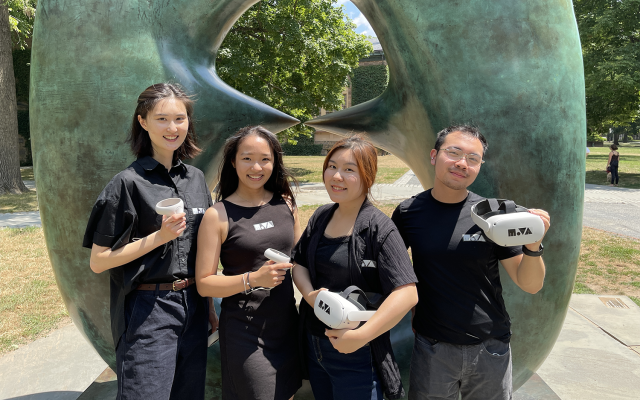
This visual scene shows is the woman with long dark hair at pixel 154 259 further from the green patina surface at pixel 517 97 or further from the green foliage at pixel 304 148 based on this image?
the green foliage at pixel 304 148

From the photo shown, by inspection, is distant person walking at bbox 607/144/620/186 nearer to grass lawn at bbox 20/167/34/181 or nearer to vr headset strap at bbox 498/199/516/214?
vr headset strap at bbox 498/199/516/214

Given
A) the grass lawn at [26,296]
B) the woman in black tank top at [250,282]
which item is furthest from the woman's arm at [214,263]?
the grass lawn at [26,296]

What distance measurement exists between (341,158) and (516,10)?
42.1 inches

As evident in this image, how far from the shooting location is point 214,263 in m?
1.66

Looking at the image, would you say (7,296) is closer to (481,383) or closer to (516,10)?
(481,383)

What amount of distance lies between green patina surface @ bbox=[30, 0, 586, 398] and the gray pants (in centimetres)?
52

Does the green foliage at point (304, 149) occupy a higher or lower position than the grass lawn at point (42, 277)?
higher

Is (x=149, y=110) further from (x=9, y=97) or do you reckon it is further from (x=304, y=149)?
(x=304, y=149)

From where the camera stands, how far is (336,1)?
15.4 metres

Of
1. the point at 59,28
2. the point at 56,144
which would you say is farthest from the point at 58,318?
the point at 59,28

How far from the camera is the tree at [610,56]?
14500mm

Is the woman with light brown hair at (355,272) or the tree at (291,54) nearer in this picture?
the woman with light brown hair at (355,272)

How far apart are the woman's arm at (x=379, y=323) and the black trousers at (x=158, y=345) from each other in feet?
1.90

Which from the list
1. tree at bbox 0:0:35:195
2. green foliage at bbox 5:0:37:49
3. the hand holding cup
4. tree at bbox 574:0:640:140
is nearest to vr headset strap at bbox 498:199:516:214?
the hand holding cup
